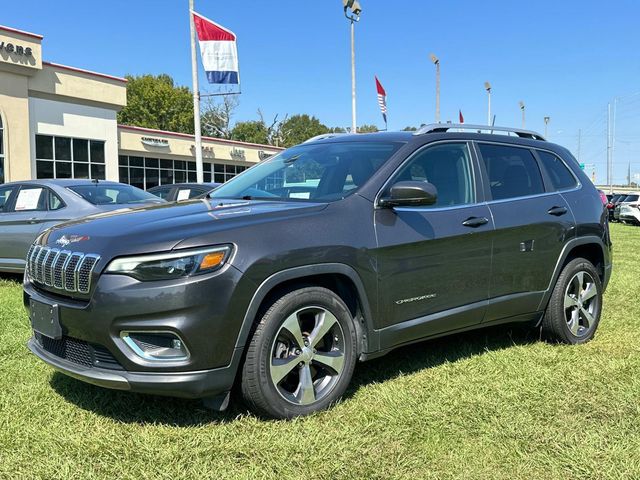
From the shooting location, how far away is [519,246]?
4.48 metres

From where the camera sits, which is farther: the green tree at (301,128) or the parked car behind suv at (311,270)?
the green tree at (301,128)

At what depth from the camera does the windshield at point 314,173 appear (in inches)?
154

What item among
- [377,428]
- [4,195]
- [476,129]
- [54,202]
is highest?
[476,129]

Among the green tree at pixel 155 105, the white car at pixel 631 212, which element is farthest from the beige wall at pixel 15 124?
the green tree at pixel 155 105

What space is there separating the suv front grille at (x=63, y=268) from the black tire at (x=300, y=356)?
92 centimetres

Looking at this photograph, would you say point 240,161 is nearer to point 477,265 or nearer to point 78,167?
point 78,167

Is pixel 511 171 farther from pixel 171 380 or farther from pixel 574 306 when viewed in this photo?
pixel 171 380

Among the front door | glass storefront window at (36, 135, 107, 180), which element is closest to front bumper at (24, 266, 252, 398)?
the front door

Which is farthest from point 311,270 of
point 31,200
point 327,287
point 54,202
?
point 31,200

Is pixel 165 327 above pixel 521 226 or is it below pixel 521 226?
below

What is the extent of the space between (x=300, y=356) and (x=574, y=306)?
2.84 m

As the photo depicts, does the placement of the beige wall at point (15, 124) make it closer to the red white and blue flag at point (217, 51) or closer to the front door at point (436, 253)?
the red white and blue flag at point (217, 51)

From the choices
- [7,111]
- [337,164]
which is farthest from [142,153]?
[337,164]

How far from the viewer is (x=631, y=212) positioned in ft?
95.4
